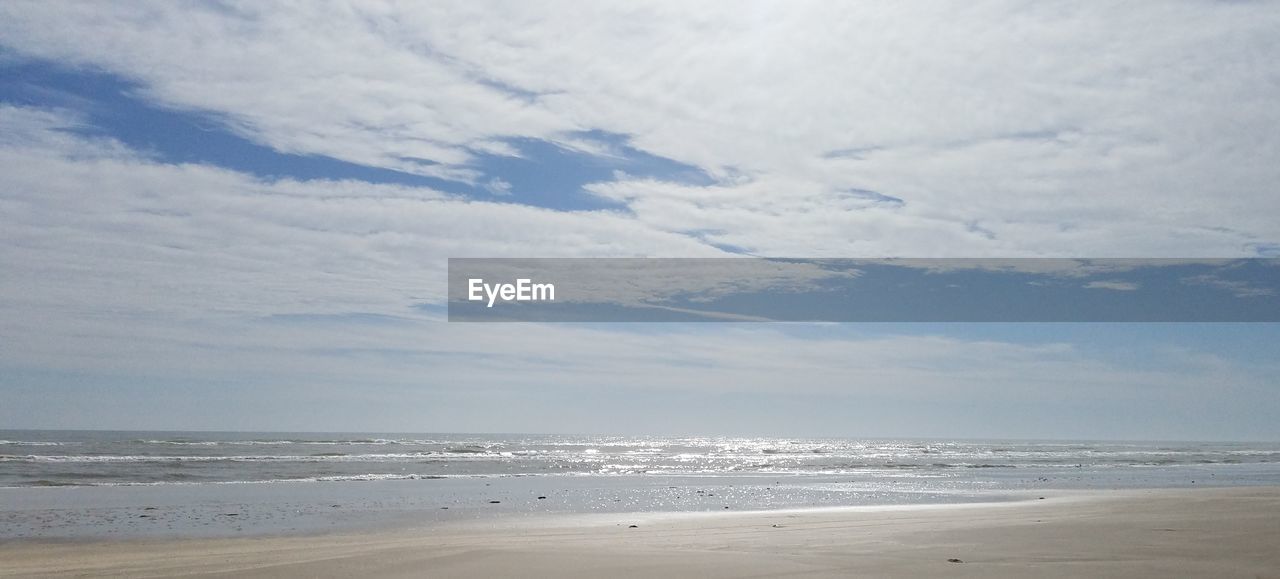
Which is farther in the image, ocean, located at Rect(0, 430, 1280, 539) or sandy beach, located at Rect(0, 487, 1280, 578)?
ocean, located at Rect(0, 430, 1280, 539)

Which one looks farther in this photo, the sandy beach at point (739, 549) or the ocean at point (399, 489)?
the ocean at point (399, 489)

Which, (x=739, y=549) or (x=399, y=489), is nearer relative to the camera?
(x=739, y=549)

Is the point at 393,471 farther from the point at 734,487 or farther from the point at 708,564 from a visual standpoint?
the point at 708,564

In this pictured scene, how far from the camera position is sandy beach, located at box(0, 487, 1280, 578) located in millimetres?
8430

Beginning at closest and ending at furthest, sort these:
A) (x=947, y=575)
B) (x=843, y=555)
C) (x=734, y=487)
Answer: (x=947, y=575)
(x=843, y=555)
(x=734, y=487)

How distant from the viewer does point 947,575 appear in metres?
7.88

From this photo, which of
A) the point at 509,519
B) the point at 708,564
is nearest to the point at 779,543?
the point at 708,564

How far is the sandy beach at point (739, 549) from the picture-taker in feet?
27.7

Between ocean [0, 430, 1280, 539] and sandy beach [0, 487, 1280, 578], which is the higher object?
sandy beach [0, 487, 1280, 578]

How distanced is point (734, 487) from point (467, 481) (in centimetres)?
825

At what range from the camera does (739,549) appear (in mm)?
10047

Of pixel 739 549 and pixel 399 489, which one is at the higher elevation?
pixel 739 549

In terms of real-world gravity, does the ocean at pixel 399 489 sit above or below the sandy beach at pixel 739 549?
below

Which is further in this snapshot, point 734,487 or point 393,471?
point 393,471
